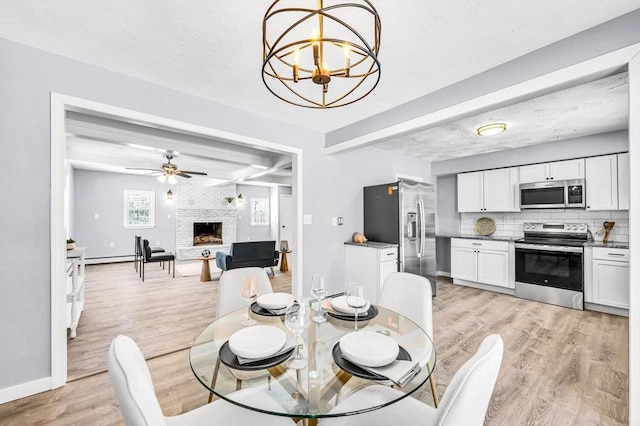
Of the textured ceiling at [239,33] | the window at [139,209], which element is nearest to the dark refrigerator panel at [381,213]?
the textured ceiling at [239,33]

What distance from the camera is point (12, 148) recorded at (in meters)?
1.92

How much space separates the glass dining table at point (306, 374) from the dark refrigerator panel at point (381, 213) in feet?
8.52

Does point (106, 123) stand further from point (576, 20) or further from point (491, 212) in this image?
point (491, 212)

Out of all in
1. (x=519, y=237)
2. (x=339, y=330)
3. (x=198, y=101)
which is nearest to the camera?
(x=339, y=330)

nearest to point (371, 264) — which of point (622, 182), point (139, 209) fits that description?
point (622, 182)

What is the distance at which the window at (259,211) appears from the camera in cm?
978

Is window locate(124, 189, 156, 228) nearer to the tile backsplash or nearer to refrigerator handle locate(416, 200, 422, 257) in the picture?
refrigerator handle locate(416, 200, 422, 257)

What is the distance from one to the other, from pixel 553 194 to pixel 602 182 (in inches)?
21.2

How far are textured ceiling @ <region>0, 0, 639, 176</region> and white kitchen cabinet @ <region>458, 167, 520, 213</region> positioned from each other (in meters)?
1.77

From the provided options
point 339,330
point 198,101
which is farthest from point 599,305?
point 198,101

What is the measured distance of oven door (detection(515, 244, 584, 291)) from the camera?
3766 mm

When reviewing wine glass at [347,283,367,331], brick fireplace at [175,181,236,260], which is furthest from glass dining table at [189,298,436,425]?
brick fireplace at [175,181,236,260]

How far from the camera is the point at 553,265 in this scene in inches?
155

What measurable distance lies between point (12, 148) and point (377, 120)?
312 cm
